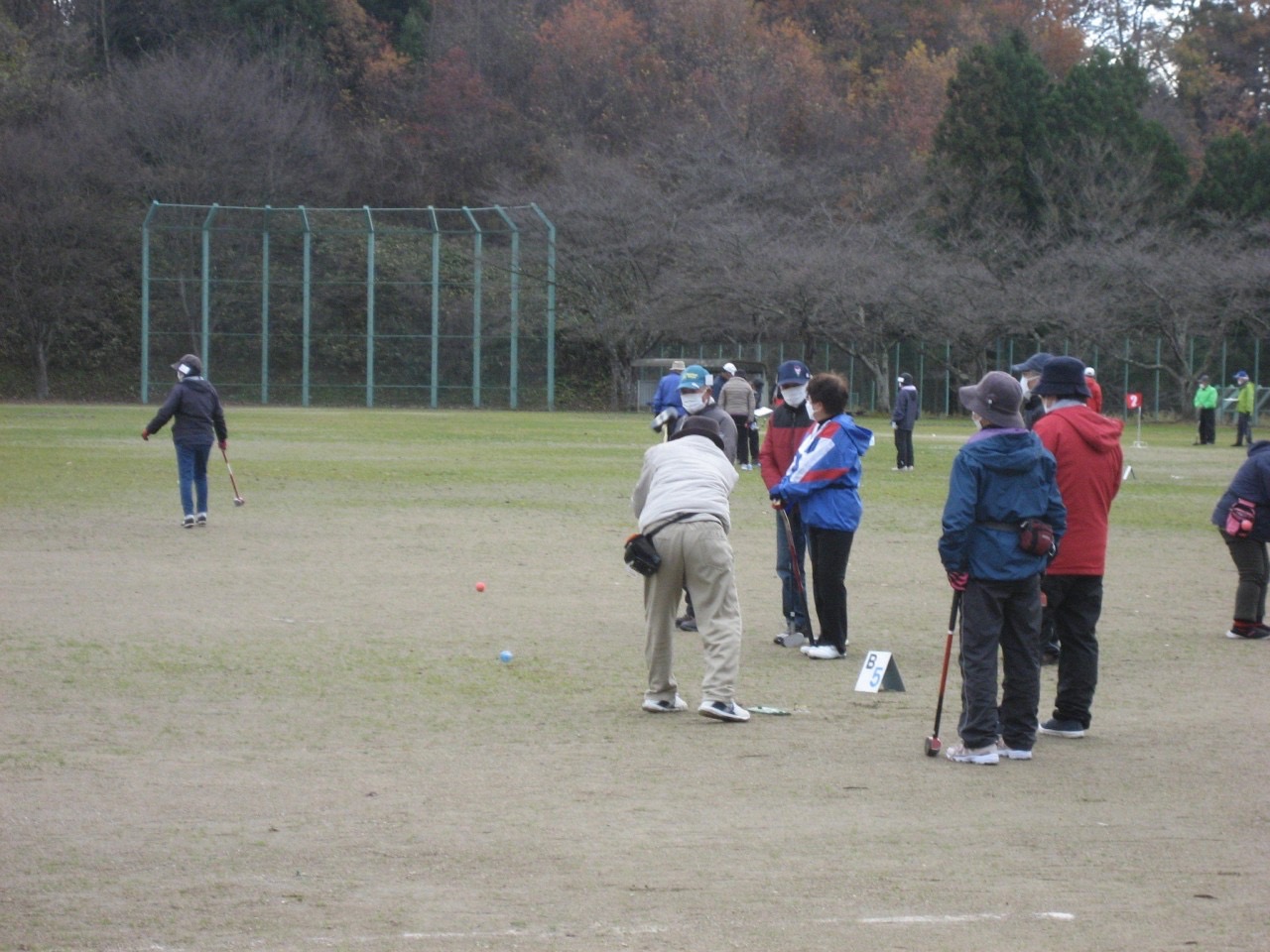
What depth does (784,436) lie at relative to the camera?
10.6 metres

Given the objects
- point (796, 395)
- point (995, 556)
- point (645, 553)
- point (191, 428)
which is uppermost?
point (796, 395)

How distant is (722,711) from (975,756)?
1305 millimetres

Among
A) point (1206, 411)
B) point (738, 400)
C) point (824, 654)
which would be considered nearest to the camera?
point (824, 654)

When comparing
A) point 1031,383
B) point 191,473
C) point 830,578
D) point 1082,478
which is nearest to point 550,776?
point 1082,478

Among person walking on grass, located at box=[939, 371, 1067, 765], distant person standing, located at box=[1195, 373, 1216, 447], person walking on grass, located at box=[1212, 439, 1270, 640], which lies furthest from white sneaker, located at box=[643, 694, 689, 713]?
distant person standing, located at box=[1195, 373, 1216, 447]

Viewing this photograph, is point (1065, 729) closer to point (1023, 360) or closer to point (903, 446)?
point (903, 446)

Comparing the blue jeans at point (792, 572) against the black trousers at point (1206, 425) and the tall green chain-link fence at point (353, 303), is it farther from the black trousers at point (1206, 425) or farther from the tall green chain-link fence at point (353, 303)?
the tall green chain-link fence at point (353, 303)

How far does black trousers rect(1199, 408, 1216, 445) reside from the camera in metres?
36.6

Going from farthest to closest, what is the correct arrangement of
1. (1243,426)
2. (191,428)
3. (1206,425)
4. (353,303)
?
1. (353,303)
2. (1206,425)
3. (1243,426)
4. (191,428)

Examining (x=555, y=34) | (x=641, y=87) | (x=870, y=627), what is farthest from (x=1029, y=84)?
(x=870, y=627)

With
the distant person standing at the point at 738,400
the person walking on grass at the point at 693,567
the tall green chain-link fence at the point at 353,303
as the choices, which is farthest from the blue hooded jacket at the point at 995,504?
the tall green chain-link fence at the point at 353,303

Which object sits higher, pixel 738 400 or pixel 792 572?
pixel 738 400

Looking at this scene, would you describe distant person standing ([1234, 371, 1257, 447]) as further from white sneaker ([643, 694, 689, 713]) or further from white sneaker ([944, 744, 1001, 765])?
white sneaker ([944, 744, 1001, 765])

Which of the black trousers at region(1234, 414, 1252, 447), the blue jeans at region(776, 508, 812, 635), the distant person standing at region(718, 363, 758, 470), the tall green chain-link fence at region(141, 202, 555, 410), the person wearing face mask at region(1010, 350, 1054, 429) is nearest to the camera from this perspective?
the person wearing face mask at region(1010, 350, 1054, 429)
